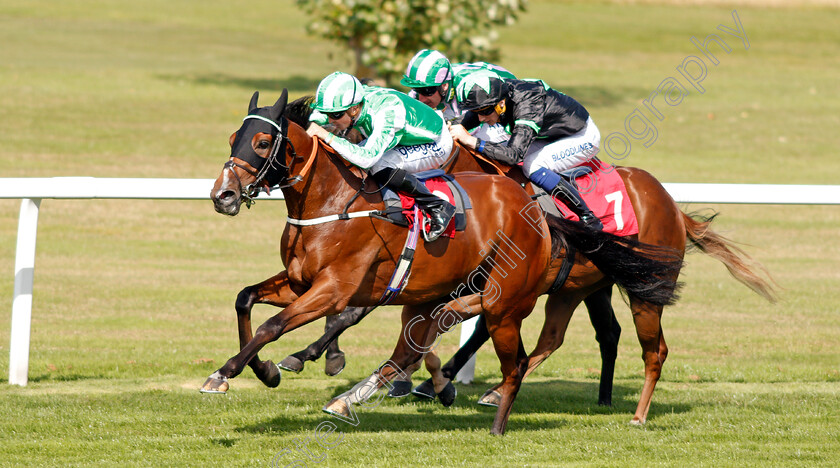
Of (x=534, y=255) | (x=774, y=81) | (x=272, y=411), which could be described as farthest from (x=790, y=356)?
(x=774, y=81)

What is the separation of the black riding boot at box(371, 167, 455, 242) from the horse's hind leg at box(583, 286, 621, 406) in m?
1.78

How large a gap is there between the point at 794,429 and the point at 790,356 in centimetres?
270

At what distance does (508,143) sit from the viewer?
6020 mm

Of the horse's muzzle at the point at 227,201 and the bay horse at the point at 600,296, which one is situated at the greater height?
the horse's muzzle at the point at 227,201

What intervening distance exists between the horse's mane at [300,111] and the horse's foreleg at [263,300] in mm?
814

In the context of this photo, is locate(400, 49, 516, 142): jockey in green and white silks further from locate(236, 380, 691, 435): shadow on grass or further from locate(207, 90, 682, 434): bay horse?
locate(236, 380, 691, 435): shadow on grass

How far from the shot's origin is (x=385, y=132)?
17.4 ft

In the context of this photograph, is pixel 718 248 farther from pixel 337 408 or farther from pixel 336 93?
pixel 336 93

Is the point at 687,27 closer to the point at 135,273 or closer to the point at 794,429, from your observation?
the point at 135,273

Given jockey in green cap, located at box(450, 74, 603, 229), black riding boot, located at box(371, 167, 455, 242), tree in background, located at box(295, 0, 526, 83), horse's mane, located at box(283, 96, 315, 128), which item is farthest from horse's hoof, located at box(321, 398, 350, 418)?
tree in background, located at box(295, 0, 526, 83)

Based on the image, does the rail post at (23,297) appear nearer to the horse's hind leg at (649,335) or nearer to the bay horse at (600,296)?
the bay horse at (600,296)

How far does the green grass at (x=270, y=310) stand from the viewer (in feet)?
17.5

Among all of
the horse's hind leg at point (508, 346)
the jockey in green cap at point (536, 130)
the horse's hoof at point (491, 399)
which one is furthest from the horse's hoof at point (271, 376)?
the jockey in green cap at point (536, 130)

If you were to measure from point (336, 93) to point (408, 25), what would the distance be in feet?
48.7
